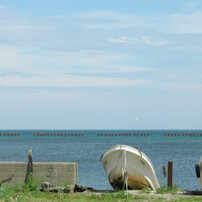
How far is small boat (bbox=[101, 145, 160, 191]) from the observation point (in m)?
18.4

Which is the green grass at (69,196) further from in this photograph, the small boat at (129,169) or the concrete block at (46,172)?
the small boat at (129,169)

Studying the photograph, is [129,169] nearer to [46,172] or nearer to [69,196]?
[46,172]

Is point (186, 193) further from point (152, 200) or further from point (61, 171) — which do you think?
point (61, 171)

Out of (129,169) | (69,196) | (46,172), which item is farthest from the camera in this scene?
(129,169)

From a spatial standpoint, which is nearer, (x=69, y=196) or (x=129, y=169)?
(x=69, y=196)

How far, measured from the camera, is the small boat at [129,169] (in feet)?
60.2

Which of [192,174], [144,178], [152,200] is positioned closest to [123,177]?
[144,178]

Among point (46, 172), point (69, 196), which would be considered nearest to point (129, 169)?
point (46, 172)

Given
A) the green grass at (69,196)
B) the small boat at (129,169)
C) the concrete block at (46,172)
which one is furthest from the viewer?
the small boat at (129,169)

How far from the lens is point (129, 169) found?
1842 centimetres

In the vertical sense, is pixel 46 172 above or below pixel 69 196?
above

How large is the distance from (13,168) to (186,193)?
6336mm

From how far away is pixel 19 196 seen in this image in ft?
49.4

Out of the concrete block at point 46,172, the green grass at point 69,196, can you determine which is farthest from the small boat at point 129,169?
the concrete block at point 46,172
